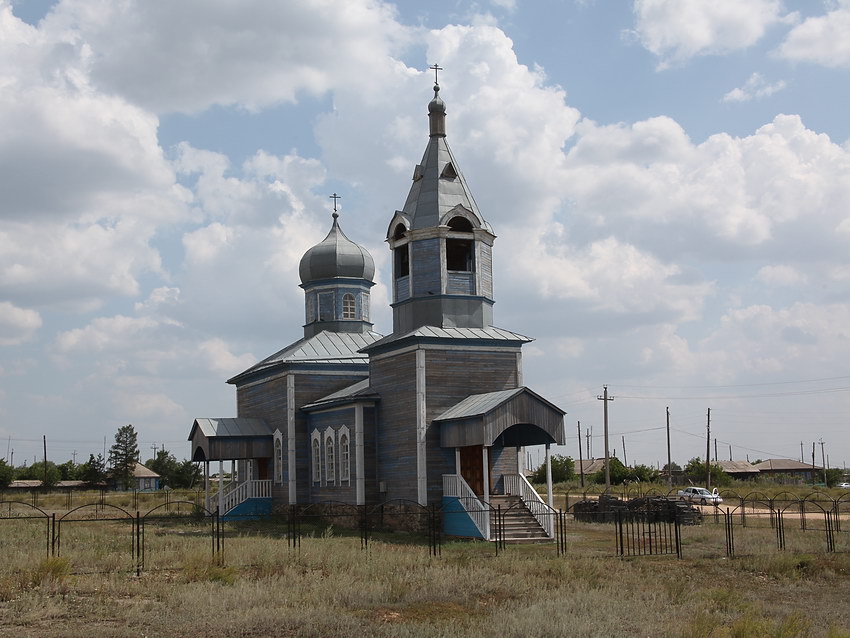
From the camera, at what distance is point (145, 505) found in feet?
144

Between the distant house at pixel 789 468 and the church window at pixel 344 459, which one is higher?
the church window at pixel 344 459

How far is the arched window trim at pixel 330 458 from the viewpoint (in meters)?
30.6

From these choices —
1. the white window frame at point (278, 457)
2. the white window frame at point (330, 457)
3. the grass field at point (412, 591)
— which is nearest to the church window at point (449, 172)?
the white window frame at point (330, 457)

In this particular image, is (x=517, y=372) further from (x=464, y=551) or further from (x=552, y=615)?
(x=552, y=615)

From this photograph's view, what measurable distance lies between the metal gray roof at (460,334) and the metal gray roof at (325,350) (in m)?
5.07

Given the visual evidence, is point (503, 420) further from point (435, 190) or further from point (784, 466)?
point (784, 466)

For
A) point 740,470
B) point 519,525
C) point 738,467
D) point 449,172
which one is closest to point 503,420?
point 519,525

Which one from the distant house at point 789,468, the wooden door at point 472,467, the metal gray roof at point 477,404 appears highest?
the metal gray roof at point 477,404

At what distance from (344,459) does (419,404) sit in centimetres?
462

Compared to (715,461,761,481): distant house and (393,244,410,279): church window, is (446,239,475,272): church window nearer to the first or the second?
(393,244,410,279): church window

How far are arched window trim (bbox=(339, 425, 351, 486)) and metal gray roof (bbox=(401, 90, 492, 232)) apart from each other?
649 cm

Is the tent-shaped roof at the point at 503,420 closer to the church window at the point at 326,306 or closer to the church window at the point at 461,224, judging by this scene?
the church window at the point at 461,224

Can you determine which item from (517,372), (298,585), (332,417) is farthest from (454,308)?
(298,585)

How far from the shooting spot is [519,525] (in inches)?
997
